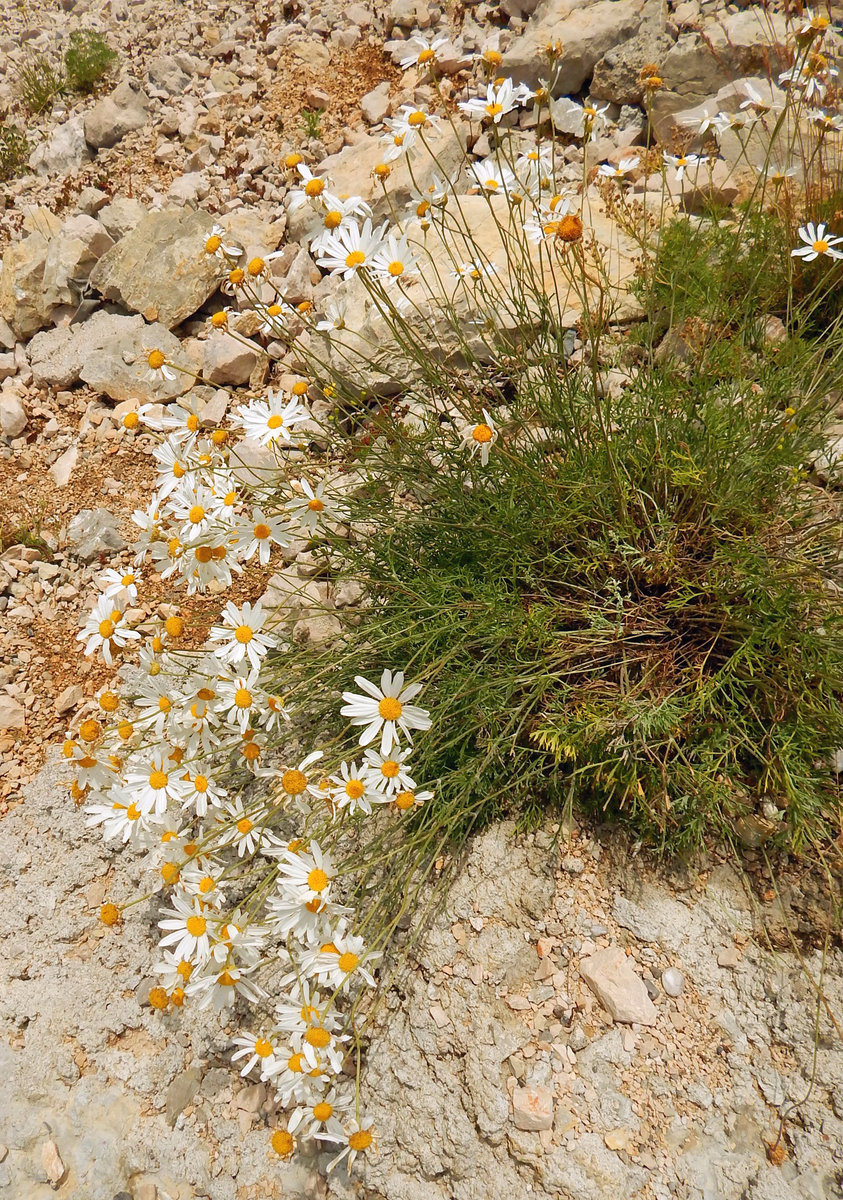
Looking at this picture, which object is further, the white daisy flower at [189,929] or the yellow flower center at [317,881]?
the white daisy flower at [189,929]

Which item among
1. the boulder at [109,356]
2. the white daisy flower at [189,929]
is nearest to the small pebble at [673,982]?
the white daisy flower at [189,929]

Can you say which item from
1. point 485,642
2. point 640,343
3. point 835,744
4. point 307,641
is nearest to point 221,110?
point 640,343

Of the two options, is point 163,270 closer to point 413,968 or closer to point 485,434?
point 485,434

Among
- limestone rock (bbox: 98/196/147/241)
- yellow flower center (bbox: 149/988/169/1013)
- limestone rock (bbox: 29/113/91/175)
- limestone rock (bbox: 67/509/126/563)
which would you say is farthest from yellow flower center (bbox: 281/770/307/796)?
limestone rock (bbox: 29/113/91/175)

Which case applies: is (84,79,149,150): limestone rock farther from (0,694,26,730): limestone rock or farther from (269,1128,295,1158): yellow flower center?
(269,1128,295,1158): yellow flower center

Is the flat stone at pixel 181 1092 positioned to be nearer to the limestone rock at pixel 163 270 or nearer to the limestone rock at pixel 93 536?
the limestone rock at pixel 93 536
